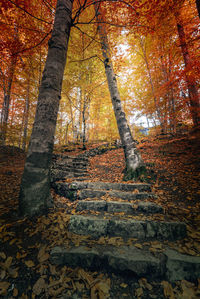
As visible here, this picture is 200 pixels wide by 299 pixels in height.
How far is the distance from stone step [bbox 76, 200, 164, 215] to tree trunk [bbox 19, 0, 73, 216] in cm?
88

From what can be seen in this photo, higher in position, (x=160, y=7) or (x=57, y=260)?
(x=160, y=7)

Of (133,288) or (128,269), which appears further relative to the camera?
(128,269)

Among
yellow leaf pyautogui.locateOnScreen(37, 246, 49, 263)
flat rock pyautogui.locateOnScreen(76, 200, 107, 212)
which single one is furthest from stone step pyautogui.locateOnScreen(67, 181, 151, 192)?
yellow leaf pyautogui.locateOnScreen(37, 246, 49, 263)

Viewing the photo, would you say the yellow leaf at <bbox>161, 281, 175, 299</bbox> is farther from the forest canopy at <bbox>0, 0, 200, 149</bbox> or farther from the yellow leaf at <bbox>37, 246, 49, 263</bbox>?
the forest canopy at <bbox>0, 0, 200, 149</bbox>

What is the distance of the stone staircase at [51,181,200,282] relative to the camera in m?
1.52

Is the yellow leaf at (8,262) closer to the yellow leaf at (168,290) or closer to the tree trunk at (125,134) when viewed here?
the yellow leaf at (168,290)

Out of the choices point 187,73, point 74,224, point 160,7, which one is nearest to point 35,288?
point 74,224

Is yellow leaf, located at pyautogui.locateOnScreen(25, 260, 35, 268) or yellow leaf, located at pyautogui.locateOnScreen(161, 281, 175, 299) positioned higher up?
yellow leaf, located at pyautogui.locateOnScreen(25, 260, 35, 268)

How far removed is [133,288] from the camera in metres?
1.40

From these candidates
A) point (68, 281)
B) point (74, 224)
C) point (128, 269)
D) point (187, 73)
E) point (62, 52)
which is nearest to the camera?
point (68, 281)

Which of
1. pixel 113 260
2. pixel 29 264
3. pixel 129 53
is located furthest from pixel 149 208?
pixel 129 53

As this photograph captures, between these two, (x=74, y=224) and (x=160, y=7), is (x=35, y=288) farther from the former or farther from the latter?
(x=160, y=7)

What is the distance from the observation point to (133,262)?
1.53m

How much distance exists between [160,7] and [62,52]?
24.1 feet
